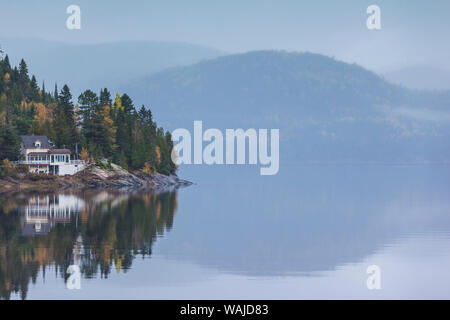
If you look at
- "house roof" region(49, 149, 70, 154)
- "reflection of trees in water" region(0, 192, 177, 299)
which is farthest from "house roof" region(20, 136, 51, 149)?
"reflection of trees in water" region(0, 192, 177, 299)

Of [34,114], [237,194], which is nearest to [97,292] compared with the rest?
[237,194]

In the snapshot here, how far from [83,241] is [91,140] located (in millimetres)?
83338

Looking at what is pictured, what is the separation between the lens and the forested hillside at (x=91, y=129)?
430 feet

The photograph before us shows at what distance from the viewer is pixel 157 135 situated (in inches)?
6033

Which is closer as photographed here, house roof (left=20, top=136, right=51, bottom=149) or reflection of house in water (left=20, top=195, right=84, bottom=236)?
reflection of house in water (left=20, top=195, right=84, bottom=236)

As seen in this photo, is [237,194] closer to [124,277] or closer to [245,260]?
[245,260]

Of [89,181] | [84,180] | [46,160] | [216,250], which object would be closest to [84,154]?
[84,180]

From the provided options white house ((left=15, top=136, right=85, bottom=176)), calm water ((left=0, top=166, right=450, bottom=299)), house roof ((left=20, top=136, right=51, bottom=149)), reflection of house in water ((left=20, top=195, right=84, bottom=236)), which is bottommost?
calm water ((left=0, top=166, right=450, bottom=299))

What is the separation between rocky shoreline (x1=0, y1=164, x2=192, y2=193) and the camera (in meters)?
118

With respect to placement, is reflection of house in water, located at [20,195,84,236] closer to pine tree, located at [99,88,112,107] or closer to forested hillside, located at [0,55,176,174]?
forested hillside, located at [0,55,176,174]

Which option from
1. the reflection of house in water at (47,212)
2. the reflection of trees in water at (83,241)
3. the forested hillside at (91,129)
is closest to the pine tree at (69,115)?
the forested hillside at (91,129)

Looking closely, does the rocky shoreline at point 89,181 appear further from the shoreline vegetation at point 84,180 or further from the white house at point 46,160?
the white house at point 46,160

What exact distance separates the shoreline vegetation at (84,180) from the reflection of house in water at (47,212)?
2460 cm

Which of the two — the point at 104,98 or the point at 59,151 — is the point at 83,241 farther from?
the point at 104,98
